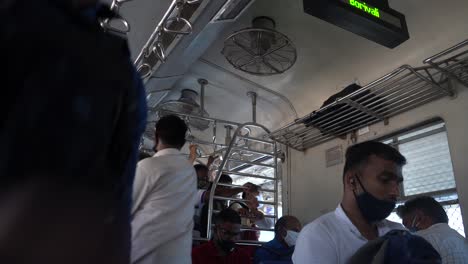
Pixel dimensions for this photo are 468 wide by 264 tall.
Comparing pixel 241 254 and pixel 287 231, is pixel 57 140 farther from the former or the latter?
pixel 287 231

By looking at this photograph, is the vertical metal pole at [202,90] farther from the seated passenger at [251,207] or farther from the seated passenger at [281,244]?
the seated passenger at [281,244]

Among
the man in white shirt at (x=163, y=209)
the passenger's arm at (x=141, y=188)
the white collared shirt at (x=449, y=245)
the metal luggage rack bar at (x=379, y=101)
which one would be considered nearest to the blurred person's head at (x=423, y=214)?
the white collared shirt at (x=449, y=245)

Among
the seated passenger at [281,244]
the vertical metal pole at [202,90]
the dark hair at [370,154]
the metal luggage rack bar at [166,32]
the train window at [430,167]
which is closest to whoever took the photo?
the dark hair at [370,154]

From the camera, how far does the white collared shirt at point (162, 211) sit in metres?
1.43

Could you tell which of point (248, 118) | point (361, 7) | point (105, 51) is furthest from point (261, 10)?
point (105, 51)

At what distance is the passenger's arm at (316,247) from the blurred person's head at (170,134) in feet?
2.56

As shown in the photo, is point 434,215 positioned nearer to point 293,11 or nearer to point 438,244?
point 438,244

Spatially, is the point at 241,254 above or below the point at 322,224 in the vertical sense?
below

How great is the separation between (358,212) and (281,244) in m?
1.47

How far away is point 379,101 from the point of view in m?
2.74

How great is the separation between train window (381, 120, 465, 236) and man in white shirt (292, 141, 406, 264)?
1128 millimetres

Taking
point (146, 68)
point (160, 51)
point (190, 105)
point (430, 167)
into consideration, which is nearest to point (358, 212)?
point (430, 167)

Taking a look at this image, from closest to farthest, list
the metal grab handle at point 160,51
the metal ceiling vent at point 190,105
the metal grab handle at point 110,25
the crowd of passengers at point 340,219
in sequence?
the metal grab handle at point 110,25
the crowd of passengers at point 340,219
the metal grab handle at point 160,51
the metal ceiling vent at point 190,105

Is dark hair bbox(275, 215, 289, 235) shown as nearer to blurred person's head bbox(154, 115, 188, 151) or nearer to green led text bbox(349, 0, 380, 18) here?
blurred person's head bbox(154, 115, 188, 151)
